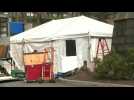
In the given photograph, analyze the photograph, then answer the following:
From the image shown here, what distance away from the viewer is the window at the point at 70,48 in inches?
658

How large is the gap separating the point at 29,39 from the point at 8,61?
272 cm

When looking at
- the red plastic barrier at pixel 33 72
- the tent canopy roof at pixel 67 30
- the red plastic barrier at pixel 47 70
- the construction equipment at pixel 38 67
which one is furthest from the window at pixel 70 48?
the red plastic barrier at pixel 33 72

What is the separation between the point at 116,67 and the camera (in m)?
13.9

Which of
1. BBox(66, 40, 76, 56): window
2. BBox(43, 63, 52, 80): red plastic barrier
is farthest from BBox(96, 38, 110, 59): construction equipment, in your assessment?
BBox(43, 63, 52, 80): red plastic barrier

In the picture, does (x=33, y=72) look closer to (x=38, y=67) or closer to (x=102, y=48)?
(x=38, y=67)

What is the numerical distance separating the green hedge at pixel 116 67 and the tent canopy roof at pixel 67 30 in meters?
2.11

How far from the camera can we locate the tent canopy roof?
16266 millimetres

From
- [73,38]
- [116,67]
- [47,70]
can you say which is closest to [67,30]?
[73,38]

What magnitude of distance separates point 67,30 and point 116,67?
3.61 meters

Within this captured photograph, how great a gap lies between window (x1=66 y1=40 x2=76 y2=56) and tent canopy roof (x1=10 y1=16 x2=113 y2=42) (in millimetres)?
518

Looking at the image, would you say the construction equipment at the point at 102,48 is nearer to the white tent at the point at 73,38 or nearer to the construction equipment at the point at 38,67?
the white tent at the point at 73,38

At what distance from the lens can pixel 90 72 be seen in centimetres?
1569
